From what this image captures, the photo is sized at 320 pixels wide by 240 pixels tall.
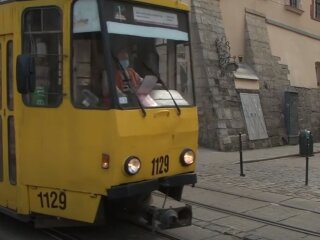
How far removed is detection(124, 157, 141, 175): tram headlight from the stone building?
1009cm

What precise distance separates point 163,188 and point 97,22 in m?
1.92

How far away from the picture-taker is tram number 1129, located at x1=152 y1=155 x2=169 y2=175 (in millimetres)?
5734

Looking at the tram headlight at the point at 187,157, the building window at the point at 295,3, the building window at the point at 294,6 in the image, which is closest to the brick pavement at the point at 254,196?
the tram headlight at the point at 187,157

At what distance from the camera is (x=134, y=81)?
18.7 ft

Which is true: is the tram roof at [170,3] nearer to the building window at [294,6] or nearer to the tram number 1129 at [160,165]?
the tram number 1129 at [160,165]

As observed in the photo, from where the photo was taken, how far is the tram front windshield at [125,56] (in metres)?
5.48

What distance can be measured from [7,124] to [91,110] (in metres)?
1.23

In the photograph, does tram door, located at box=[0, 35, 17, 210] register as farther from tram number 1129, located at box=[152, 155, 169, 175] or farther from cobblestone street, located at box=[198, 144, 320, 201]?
cobblestone street, located at box=[198, 144, 320, 201]

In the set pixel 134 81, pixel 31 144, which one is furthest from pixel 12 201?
pixel 134 81

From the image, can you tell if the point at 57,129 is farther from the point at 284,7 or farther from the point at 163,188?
the point at 284,7

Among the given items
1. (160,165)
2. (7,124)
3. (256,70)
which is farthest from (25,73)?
(256,70)

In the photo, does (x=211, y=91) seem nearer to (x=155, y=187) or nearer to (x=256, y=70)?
(x=256, y=70)

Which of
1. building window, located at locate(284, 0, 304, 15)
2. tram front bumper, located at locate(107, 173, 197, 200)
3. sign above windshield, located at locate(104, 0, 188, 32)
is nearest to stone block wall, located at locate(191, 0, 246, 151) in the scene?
building window, located at locate(284, 0, 304, 15)

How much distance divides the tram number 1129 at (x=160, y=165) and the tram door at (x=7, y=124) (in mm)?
1597
